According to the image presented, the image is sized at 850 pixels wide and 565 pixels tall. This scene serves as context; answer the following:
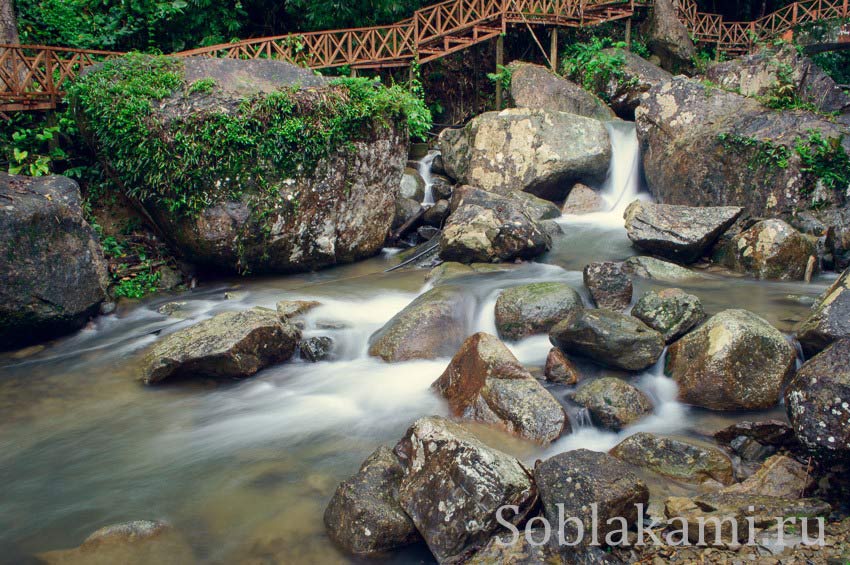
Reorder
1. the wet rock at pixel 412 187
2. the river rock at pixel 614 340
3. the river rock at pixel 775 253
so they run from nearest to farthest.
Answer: the river rock at pixel 614 340 → the river rock at pixel 775 253 → the wet rock at pixel 412 187

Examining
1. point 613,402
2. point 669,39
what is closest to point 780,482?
point 613,402

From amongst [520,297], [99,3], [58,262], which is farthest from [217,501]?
[99,3]

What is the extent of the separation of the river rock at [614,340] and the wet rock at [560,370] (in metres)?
0.19

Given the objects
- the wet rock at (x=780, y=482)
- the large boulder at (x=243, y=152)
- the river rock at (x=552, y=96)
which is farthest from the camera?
the river rock at (x=552, y=96)

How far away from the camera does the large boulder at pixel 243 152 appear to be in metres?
8.35

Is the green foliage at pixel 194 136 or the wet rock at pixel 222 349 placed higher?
the green foliage at pixel 194 136

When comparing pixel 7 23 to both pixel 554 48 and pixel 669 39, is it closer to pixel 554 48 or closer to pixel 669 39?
pixel 554 48

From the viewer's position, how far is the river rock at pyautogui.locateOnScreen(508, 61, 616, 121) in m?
13.3

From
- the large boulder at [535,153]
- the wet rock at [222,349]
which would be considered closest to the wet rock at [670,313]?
the wet rock at [222,349]

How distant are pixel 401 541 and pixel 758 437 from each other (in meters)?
2.73

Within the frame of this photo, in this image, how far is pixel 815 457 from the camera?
3740mm

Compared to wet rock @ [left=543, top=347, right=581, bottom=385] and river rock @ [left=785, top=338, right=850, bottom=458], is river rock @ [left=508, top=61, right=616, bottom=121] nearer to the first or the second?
wet rock @ [left=543, top=347, right=581, bottom=385]

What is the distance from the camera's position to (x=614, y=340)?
5.40 metres

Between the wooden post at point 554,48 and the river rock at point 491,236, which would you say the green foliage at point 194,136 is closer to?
the river rock at point 491,236
